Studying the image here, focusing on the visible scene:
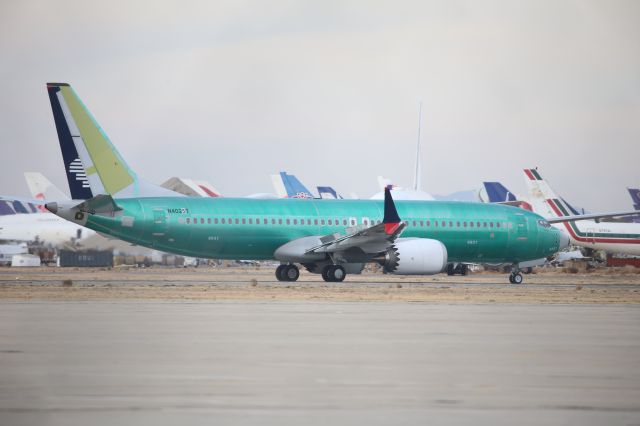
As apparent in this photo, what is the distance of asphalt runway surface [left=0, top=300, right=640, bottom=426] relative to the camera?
10.5m

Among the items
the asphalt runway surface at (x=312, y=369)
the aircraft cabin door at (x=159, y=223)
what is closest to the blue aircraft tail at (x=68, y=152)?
the aircraft cabin door at (x=159, y=223)

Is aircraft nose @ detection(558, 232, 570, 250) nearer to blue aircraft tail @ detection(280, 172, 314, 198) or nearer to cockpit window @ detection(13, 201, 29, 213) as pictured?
blue aircraft tail @ detection(280, 172, 314, 198)

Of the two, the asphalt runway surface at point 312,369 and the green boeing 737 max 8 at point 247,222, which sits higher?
the green boeing 737 max 8 at point 247,222

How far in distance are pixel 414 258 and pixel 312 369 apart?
105 feet

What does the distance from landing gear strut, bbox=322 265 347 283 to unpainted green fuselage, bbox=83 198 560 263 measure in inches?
70.3

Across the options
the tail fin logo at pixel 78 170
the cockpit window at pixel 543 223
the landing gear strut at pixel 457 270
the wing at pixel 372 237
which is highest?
the tail fin logo at pixel 78 170

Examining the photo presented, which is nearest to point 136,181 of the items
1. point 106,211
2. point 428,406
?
point 106,211

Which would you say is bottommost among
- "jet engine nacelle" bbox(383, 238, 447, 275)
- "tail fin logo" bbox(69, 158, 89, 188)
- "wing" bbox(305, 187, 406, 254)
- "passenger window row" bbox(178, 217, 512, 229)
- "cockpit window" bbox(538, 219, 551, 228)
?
"jet engine nacelle" bbox(383, 238, 447, 275)

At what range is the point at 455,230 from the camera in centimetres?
5084

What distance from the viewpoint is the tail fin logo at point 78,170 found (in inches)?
1748

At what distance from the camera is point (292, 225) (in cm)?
4712

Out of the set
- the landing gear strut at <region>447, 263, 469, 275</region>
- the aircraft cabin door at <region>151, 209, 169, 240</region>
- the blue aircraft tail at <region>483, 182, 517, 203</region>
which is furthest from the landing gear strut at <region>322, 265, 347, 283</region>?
the blue aircraft tail at <region>483, 182, 517, 203</region>

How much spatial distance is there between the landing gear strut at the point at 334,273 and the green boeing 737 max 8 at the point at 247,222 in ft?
0.16

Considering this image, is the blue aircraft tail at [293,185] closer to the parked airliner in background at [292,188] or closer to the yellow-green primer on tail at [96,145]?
the parked airliner in background at [292,188]
